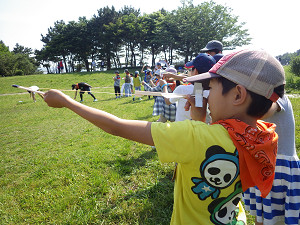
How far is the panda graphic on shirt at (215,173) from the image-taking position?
0.90m

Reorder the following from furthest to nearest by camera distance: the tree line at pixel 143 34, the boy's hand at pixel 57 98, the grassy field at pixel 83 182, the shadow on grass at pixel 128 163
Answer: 1. the tree line at pixel 143 34
2. the shadow on grass at pixel 128 163
3. the grassy field at pixel 83 182
4. the boy's hand at pixel 57 98

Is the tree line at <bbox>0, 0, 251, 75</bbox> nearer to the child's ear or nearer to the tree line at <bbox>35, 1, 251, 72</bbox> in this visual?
the tree line at <bbox>35, 1, 251, 72</bbox>

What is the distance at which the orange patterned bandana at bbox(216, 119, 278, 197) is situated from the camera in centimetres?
90

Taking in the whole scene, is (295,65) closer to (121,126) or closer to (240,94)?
(240,94)

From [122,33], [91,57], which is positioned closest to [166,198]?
[122,33]

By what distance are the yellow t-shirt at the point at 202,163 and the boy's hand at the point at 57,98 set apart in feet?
2.00

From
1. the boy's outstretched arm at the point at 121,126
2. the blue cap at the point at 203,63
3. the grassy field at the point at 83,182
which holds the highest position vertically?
the blue cap at the point at 203,63

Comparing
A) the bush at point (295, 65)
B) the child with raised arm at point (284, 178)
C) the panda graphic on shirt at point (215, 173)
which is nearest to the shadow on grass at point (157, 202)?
the child with raised arm at point (284, 178)

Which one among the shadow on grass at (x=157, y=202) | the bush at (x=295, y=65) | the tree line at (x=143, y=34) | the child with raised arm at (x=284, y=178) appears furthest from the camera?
the tree line at (x=143, y=34)

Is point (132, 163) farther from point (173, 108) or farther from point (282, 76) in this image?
point (282, 76)

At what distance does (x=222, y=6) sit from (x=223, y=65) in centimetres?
4376

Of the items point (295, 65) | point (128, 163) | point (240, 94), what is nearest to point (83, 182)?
point (128, 163)

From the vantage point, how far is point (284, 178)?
1.59 meters

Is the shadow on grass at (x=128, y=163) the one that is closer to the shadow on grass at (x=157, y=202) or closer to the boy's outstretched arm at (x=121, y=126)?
the shadow on grass at (x=157, y=202)
